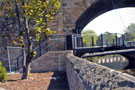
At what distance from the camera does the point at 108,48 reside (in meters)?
13.8

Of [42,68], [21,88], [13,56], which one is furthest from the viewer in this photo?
[13,56]

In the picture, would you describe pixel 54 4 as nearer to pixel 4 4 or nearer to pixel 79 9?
pixel 4 4

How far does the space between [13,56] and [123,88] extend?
535 inches

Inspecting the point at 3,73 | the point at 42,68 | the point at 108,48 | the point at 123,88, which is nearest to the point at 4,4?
the point at 3,73

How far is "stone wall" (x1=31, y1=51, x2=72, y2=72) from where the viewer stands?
37.2ft

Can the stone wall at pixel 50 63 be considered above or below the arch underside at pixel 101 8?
below

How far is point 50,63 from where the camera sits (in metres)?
11.5

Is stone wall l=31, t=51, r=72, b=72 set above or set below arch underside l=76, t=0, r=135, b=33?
below

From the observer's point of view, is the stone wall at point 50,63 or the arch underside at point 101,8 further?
the arch underside at point 101,8

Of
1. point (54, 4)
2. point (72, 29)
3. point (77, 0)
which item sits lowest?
point (72, 29)

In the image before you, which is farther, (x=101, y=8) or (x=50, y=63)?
(x=101, y=8)

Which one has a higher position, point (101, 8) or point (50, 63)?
point (101, 8)

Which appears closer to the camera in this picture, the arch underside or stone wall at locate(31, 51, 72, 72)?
stone wall at locate(31, 51, 72, 72)

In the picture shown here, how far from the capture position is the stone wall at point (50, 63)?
11.3 metres
